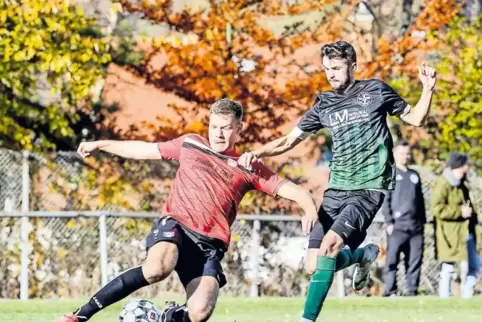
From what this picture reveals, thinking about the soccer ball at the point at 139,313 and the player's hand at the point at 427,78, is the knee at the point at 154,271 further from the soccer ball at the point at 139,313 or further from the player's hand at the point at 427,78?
the player's hand at the point at 427,78

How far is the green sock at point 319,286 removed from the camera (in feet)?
30.7

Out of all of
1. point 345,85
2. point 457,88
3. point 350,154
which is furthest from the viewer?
point 457,88

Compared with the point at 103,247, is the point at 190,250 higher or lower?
lower

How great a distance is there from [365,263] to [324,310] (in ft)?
9.53

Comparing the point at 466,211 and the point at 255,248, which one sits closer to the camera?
the point at 466,211

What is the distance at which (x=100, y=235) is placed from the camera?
17.7 meters

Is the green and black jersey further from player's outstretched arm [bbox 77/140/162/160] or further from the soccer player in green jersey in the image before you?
player's outstretched arm [bbox 77/140/162/160]

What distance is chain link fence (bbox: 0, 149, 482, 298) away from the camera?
1770 cm

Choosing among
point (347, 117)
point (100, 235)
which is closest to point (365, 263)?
point (347, 117)

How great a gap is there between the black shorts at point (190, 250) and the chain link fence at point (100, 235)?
851 centimetres

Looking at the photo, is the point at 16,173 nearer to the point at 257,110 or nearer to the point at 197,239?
the point at 257,110

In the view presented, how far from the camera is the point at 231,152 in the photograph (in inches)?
364

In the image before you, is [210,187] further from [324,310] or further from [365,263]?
[324,310]

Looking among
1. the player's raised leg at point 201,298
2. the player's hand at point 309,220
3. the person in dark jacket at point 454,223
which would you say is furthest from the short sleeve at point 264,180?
the person in dark jacket at point 454,223
